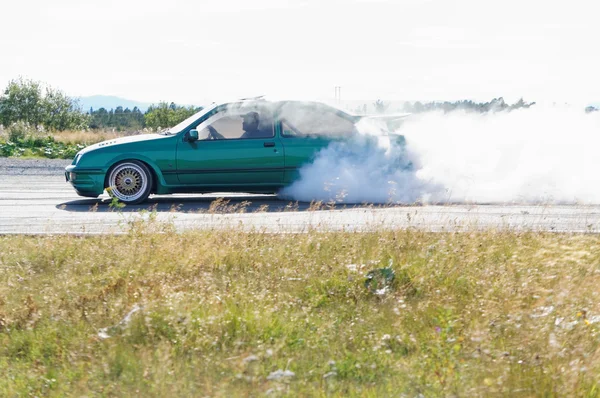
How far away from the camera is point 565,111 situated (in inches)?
535

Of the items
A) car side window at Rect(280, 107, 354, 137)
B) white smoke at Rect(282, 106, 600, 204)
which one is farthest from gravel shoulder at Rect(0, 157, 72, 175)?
white smoke at Rect(282, 106, 600, 204)

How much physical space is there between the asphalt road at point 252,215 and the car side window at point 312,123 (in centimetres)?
114

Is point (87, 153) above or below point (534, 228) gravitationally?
above

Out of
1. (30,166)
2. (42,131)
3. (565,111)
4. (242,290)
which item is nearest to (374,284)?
(242,290)

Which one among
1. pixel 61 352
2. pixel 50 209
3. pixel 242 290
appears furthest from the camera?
pixel 50 209

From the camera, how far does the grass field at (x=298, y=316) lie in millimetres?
4461

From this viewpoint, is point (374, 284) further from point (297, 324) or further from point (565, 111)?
point (565, 111)

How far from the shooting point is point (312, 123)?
12.1 m

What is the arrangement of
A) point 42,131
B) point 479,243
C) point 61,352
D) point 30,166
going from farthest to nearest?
point 42,131 < point 30,166 < point 479,243 < point 61,352

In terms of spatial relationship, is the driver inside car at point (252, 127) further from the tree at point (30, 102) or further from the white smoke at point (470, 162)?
the tree at point (30, 102)

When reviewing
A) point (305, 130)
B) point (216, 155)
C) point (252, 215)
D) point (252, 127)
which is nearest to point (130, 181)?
point (216, 155)

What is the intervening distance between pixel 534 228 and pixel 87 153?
22.0ft

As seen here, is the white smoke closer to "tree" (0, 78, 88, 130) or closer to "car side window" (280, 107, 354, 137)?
"car side window" (280, 107, 354, 137)

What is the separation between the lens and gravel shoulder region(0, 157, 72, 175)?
16602 mm
